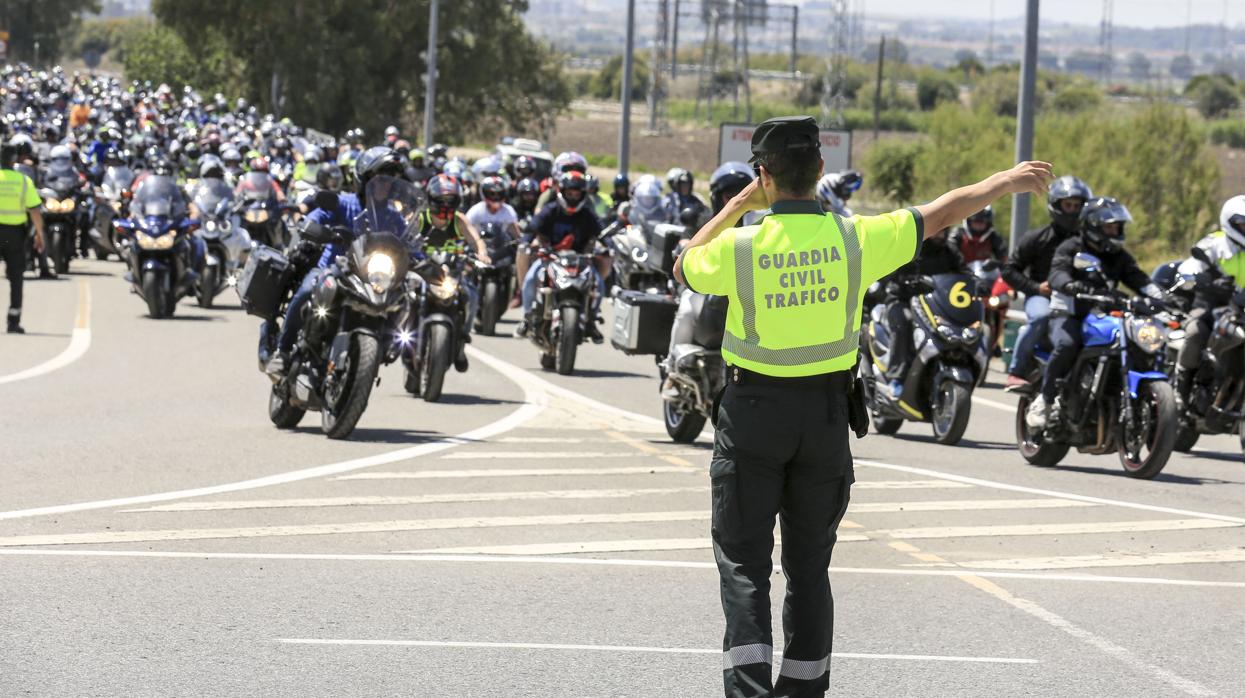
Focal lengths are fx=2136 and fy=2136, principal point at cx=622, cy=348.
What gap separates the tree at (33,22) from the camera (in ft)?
630

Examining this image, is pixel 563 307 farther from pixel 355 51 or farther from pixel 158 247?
pixel 355 51

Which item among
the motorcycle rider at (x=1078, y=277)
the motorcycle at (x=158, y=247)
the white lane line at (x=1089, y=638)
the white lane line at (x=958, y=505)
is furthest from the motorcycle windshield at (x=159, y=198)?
the white lane line at (x=1089, y=638)

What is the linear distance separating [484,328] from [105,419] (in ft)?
33.1

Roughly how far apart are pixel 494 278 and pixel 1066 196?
1067 cm

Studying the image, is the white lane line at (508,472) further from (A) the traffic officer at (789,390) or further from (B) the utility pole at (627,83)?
(B) the utility pole at (627,83)

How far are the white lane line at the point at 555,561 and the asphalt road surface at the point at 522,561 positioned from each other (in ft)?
0.08

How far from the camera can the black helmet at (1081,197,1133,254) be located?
1404cm

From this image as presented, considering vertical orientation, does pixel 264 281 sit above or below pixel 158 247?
above

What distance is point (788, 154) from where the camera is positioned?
620cm

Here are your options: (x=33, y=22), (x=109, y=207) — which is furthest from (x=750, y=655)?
(x=33, y=22)

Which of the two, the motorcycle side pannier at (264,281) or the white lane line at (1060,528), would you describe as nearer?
the white lane line at (1060,528)

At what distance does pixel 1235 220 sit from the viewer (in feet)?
49.7

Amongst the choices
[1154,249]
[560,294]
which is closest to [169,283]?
[560,294]

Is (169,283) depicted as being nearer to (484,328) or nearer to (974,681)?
(484,328)
